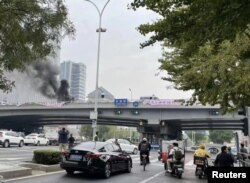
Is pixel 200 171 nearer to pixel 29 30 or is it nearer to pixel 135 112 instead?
pixel 29 30

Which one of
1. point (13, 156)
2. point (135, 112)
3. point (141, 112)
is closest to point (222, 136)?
point (141, 112)

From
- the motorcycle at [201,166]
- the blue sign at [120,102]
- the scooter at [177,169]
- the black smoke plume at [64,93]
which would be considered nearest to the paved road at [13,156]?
the scooter at [177,169]

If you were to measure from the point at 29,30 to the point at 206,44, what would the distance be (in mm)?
6253

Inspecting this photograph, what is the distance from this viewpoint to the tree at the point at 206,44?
698cm

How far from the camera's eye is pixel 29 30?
32.4 ft

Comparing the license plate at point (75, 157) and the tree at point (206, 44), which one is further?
the license plate at point (75, 157)

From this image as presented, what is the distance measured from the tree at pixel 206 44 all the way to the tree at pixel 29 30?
218cm

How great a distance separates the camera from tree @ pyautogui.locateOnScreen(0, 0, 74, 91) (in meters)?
9.52

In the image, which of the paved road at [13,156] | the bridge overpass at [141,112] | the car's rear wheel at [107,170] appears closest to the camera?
the car's rear wheel at [107,170]

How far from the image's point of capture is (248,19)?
22.3 feet

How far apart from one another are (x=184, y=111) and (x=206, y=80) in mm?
46549

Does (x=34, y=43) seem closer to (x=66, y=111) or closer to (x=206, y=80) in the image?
(x=206, y=80)

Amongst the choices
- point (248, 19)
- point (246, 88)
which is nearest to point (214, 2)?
point (248, 19)

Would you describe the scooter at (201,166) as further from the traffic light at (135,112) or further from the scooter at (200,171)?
the traffic light at (135,112)
